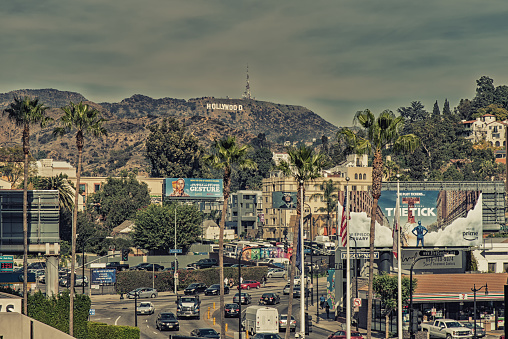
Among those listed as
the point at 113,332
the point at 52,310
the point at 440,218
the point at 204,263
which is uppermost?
the point at 440,218

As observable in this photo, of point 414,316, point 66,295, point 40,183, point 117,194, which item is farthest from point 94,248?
point 414,316

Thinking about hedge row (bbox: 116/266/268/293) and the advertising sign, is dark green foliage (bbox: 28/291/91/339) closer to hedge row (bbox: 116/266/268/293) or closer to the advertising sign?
the advertising sign

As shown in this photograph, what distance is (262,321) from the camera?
219ft

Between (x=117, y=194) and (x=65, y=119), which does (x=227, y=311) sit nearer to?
(x=65, y=119)

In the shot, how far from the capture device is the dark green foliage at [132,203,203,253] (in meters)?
140

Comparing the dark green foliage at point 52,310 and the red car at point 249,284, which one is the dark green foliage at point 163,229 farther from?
the dark green foliage at point 52,310

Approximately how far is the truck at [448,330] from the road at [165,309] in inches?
391

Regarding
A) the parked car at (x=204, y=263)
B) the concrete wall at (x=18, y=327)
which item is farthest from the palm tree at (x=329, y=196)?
the concrete wall at (x=18, y=327)

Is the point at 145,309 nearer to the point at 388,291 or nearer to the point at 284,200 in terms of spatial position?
the point at 388,291

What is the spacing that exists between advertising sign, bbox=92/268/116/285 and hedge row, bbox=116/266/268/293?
1831mm

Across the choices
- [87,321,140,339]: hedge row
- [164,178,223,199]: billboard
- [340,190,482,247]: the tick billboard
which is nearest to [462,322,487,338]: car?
[340,190,482,247]: the tick billboard

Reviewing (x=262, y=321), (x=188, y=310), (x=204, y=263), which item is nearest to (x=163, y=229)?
(x=204, y=263)

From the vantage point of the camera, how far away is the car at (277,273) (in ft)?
410

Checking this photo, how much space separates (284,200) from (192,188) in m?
22.7
